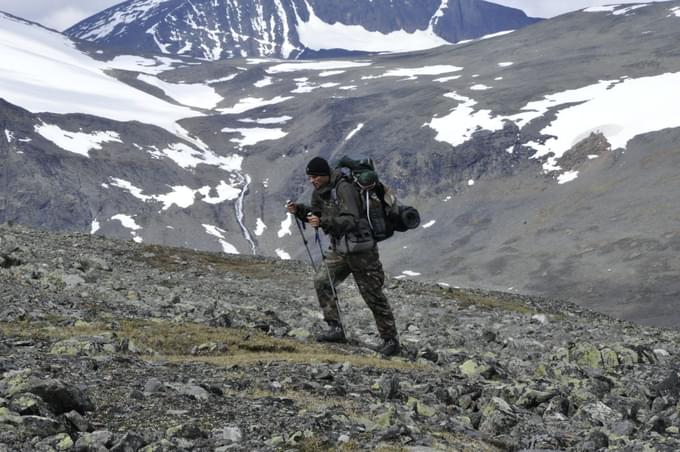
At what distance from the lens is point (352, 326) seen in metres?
23.8

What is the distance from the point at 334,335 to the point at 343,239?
2.39 meters

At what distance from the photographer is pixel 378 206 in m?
14.9

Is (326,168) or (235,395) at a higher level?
(326,168)

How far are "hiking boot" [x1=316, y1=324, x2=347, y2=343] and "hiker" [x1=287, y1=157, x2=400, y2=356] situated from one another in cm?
54

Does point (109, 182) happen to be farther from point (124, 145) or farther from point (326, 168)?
point (326, 168)

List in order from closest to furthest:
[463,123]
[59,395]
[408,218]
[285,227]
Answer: [59,395] → [408,218] → [285,227] → [463,123]

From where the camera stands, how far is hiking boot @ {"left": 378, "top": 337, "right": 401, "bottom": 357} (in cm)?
1593

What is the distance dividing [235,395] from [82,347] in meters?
3.03

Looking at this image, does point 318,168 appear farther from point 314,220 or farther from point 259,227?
point 259,227

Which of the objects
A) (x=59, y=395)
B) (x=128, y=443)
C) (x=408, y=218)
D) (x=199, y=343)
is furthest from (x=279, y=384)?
(x=408, y=218)

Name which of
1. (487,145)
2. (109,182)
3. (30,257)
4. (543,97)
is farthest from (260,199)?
(30,257)

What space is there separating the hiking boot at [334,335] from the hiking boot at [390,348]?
0.94 metres

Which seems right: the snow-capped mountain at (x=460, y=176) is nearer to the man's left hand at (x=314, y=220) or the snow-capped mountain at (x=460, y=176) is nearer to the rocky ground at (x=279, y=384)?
the rocky ground at (x=279, y=384)

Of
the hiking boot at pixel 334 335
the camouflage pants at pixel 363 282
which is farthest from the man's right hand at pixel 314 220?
the hiking boot at pixel 334 335
